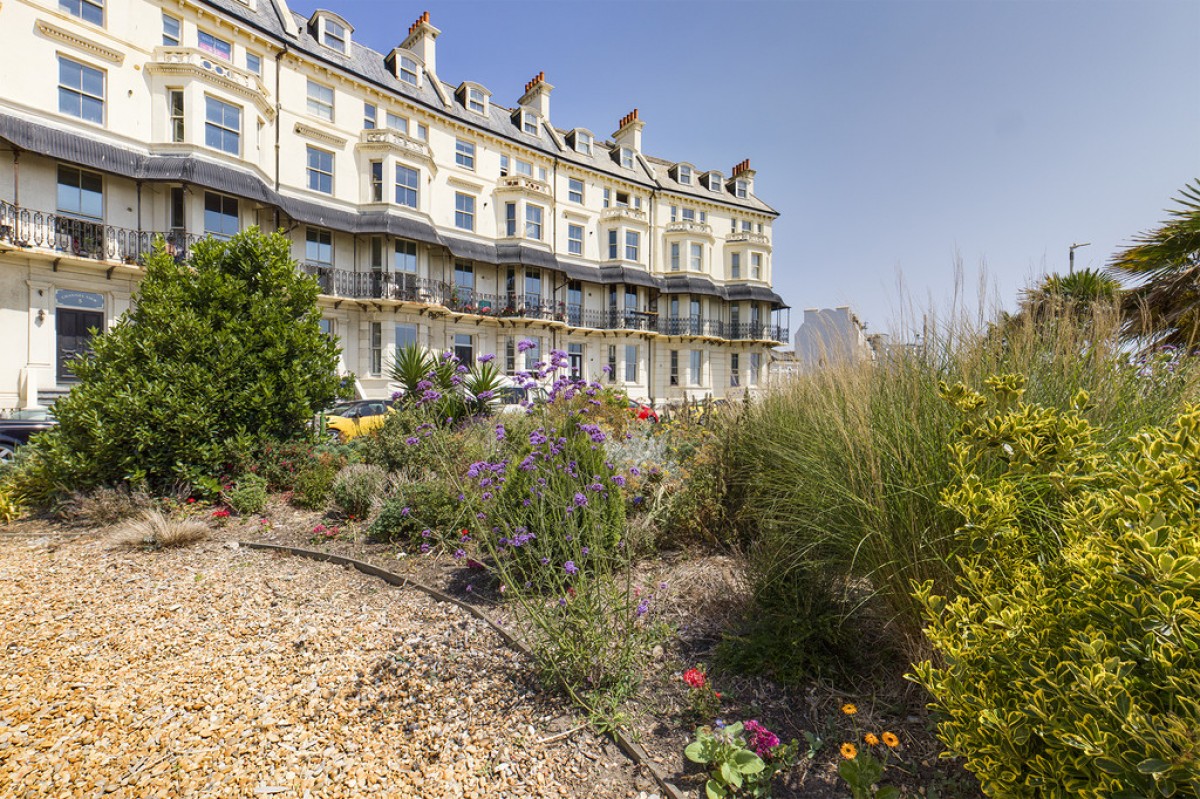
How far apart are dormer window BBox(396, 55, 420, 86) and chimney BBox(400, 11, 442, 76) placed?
2.48 ft

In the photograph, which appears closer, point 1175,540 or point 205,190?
point 1175,540

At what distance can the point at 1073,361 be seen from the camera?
2779mm

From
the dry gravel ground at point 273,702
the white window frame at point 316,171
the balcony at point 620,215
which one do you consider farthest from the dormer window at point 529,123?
the dry gravel ground at point 273,702

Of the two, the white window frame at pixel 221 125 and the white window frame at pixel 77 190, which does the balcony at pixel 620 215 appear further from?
the white window frame at pixel 77 190

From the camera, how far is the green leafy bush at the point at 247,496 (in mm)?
6117

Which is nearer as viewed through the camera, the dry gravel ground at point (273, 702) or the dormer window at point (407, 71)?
the dry gravel ground at point (273, 702)

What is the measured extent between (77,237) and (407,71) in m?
13.3

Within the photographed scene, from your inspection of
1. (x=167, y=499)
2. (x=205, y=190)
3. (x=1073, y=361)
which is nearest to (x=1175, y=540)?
(x=1073, y=361)

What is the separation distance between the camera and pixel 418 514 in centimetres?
508

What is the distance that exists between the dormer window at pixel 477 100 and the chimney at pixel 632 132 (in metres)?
9.21

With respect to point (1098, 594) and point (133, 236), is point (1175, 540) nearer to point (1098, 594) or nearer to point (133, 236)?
point (1098, 594)

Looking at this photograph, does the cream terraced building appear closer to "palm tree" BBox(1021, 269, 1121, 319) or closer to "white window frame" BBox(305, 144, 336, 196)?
"white window frame" BBox(305, 144, 336, 196)

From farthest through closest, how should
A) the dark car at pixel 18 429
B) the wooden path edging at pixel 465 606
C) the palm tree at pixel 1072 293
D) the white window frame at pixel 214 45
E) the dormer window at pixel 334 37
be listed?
the dormer window at pixel 334 37
the white window frame at pixel 214 45
the dark car at pixel 18 429
the palm tree at pixel 1072 293
the wooden path edging at pixel 465 606

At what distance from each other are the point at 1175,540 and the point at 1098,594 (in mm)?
276
